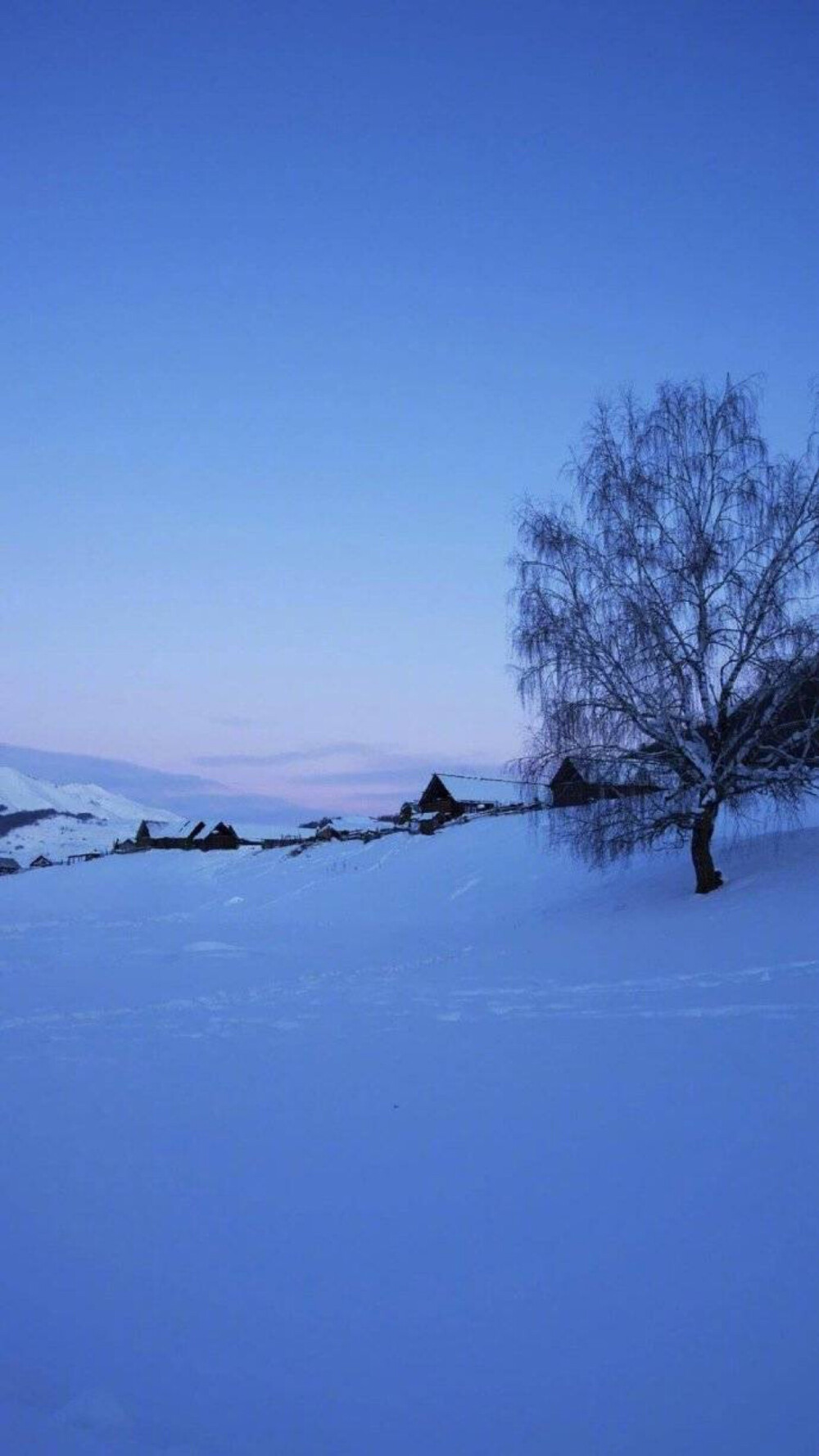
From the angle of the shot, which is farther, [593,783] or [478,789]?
[478,789]

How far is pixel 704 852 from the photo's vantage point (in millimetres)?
16906

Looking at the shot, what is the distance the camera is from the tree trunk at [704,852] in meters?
16.7

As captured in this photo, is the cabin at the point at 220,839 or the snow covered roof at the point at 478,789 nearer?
the snow covered roof at the point at 478,789

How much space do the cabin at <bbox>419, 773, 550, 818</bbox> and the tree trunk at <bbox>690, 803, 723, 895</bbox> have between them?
3312 centimetres

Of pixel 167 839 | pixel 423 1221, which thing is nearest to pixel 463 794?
pixel 167 839

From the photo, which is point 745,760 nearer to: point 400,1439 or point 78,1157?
point 78,1157

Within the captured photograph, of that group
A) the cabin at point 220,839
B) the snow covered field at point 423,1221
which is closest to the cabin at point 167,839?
the cabin at point 220,839

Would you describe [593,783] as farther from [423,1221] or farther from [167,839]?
[167,839]

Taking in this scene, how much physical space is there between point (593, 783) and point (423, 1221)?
43.3 ft

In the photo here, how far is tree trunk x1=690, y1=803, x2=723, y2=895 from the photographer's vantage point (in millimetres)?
16656

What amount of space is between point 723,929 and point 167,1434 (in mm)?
11899

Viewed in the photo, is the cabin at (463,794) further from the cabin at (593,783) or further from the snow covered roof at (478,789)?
the cabin at (593,783)

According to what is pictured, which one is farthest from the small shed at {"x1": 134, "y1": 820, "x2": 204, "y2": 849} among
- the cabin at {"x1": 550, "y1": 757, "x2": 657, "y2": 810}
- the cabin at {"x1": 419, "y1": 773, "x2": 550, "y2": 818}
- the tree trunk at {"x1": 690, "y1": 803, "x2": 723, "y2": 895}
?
the tree trunk at {"x1": 690, "y1": 803, "x2": 723, "y2": 895}

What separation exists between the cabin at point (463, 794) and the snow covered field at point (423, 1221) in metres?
40.8
